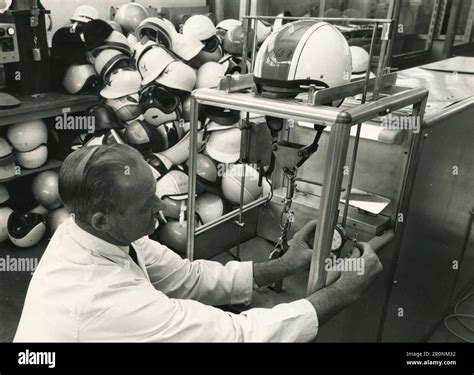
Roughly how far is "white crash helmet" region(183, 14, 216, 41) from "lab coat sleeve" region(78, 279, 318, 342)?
10.6 ft

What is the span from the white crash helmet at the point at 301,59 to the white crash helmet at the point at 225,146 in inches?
75.2

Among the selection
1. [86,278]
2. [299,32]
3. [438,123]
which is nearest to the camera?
[86,278]

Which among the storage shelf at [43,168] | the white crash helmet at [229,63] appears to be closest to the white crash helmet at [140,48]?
the white crash helmet at [229,63]

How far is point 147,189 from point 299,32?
0.65m

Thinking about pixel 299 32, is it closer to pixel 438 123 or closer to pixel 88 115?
pixel 438 123

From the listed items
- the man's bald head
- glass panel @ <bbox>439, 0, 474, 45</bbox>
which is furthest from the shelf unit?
glass panel @ <bbox>439, 0, 474, 45</bbox>

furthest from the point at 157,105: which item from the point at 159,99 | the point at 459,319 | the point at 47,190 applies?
the point at 459,319

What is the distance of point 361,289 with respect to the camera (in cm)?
144

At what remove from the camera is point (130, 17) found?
14.8ft

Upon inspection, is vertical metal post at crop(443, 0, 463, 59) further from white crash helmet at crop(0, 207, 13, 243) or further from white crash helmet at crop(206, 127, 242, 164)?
white crash helmet at crop(0, 207, 13, 243)

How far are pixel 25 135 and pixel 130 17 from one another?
5.84ft

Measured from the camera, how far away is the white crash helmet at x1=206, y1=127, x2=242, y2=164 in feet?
11.0

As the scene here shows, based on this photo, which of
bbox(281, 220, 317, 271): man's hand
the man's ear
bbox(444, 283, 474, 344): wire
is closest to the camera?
the man's ear
